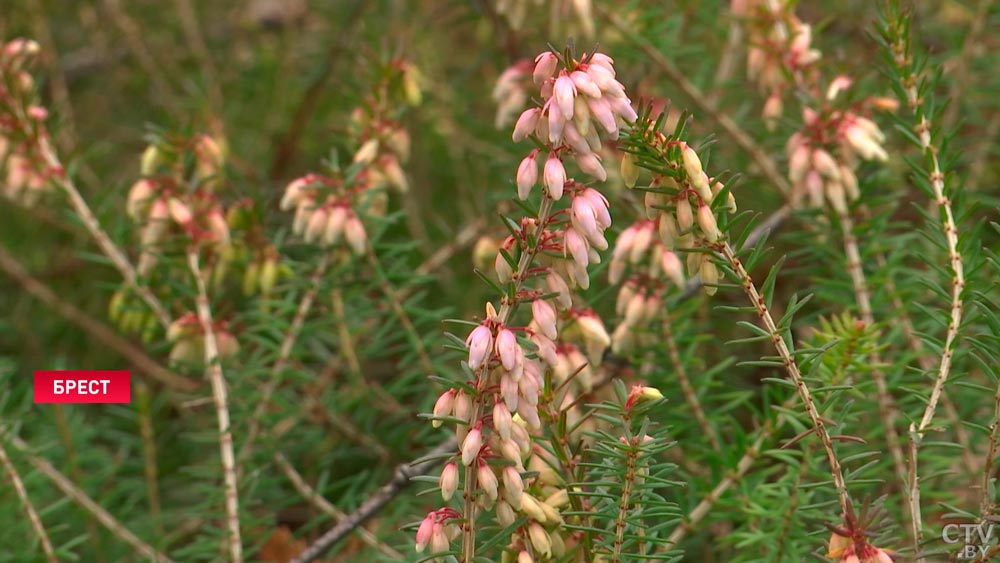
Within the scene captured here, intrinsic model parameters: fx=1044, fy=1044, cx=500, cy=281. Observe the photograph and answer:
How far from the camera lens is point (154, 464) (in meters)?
2.51

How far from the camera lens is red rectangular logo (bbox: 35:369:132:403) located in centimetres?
239

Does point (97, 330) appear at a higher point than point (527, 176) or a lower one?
higher

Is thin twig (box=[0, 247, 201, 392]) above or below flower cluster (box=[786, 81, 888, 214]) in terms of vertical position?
above

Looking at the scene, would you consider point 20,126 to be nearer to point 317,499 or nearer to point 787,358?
point 317,499

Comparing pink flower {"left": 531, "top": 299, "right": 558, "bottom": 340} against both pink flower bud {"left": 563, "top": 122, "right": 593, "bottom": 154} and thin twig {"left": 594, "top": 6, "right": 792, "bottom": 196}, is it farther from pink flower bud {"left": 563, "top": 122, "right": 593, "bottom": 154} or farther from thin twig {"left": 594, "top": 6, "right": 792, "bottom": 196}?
thin twig {"left": 594, "top": 6, "right": 792, "bottom": 196}

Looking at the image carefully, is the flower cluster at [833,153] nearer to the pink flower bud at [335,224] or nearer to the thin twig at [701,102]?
the thin twig at [701,102]

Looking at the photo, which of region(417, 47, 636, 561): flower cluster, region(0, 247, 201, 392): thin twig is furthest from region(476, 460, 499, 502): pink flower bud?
region(0, 247, 201, 392): thin twig

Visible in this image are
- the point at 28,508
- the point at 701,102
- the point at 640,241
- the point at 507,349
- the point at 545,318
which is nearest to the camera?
the point at 507,349

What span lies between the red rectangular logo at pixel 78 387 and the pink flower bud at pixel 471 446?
136 cm

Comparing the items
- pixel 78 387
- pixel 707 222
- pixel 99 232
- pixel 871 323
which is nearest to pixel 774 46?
pixel 871 323

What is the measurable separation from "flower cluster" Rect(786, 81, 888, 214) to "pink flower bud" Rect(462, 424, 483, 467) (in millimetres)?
1069

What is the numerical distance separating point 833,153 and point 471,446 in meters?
1.21

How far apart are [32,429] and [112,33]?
1.90 meters

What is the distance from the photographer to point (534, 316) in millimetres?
1427
